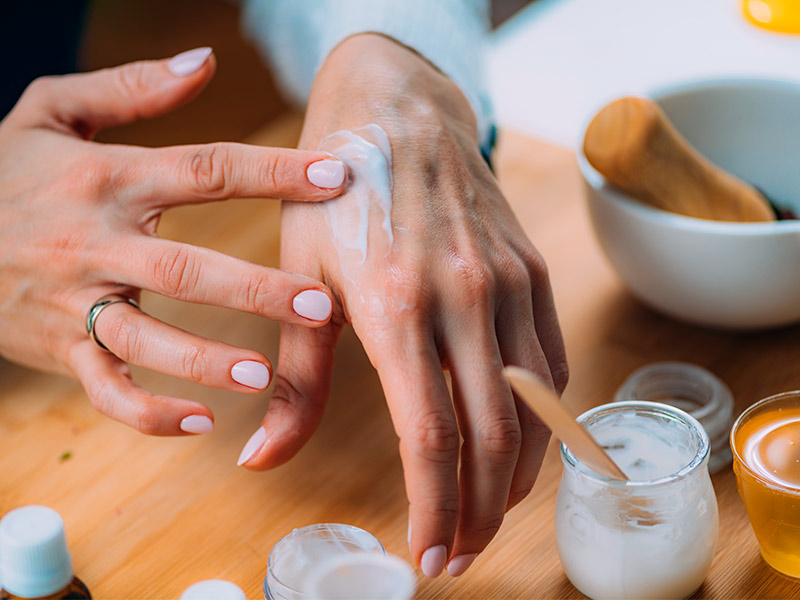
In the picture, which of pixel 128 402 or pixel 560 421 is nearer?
pixel 560 421

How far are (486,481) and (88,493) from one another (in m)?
0.37

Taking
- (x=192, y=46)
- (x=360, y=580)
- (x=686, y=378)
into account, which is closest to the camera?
(x=360, y=580)

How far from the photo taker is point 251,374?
0.72 metres

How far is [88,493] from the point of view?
2.58ft

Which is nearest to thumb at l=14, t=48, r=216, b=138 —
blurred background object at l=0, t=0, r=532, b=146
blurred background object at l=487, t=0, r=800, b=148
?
blurred background object at l=487, t=0, r=800, b=148

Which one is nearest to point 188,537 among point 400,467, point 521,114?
point 400,467

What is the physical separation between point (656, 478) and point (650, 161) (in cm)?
35

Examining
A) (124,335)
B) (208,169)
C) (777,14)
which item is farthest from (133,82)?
(777,14)

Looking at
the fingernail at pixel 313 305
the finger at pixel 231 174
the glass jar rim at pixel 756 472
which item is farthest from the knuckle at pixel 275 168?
the glass jar rim at pixel 756 472

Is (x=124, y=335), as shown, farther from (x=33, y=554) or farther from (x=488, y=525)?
(x=488, y=525)

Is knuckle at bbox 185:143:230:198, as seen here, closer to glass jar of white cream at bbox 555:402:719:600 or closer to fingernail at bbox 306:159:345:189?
fingernail at bbox 306:159:345:189

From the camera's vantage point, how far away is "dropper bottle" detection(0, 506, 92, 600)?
1.97 ft

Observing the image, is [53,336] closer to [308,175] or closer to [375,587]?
[308,175]

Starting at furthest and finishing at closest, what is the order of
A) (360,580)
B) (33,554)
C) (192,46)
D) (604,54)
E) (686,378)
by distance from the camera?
(192,46) → (604,54) → (686,378) → (33,554) → (360,580)
